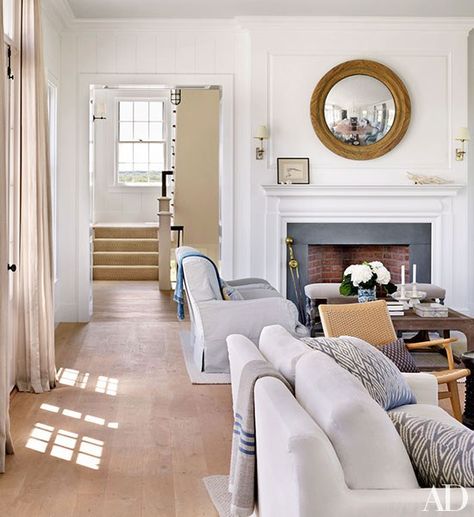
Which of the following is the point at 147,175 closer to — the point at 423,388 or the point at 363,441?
the point at 423,388

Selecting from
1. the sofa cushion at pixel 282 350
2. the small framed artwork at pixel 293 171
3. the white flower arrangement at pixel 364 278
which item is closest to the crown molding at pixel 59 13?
the small framed artwork at pixel 293 171

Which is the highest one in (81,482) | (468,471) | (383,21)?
(383,21)

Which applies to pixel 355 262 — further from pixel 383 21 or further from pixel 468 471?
pixel 468 471

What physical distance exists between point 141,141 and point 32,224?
857cm

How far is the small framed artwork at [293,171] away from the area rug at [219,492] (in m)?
4.61

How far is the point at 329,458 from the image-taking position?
1.89 m

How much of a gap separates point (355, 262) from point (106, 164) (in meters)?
6.33

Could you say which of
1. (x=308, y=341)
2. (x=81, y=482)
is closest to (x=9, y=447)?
(x=81, y=482)

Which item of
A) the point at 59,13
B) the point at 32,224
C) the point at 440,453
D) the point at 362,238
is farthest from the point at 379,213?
the point at 440,453

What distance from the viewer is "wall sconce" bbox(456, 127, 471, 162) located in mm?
7652

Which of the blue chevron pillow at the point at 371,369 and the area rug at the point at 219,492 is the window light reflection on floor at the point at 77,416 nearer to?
the area rug at the point at 219,492

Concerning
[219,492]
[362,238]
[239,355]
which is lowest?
[219,492]

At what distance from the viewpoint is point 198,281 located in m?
5.76

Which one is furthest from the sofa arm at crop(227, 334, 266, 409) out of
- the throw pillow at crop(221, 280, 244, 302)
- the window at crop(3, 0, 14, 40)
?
the window at crop(3, 0, 14, 40)
